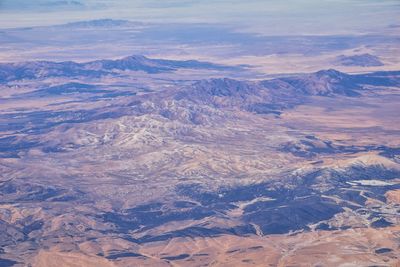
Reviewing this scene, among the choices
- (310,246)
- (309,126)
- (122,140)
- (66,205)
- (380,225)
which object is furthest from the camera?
(309,126)

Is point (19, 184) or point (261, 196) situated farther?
point (19, 184)

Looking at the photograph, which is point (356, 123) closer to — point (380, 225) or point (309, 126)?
point (309, 126)

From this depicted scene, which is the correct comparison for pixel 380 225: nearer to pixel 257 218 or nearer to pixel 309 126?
pixel 257 218

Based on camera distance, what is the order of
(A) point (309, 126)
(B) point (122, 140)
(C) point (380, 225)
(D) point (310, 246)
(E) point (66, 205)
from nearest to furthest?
(D) point (310, 246) → (C) point (380, 225) → (E) point (66, 205) → (B) point (122, 140) → (A) point (309, 126)

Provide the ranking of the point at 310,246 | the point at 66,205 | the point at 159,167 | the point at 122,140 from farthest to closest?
1. the point at 122,140
2. the point at 159,167
3. the point at 66,205
4. the point at 310,246

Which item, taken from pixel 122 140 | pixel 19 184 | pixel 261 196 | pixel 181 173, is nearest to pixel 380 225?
pixel 261 196

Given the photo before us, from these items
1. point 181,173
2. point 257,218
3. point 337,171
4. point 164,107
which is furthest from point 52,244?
point 164,107

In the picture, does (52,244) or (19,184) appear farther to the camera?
(19,184)
